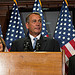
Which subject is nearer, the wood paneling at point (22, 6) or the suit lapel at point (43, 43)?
the suit lapel at point (43, 43)

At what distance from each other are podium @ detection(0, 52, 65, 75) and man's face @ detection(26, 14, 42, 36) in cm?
90

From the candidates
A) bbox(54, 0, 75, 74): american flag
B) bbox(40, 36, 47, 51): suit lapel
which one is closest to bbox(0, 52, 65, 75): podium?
bbox(40, 36, 47, 51): suit lapel

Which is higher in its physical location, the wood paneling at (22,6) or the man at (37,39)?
the wood paneling at (22,6)

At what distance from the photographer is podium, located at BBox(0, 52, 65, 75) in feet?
3.68

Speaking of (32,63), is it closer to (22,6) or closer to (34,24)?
(34,24)

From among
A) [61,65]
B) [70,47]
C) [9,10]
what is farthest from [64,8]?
[61,65]

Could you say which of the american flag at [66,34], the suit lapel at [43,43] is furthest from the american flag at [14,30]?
the suit lapel at [43,43]

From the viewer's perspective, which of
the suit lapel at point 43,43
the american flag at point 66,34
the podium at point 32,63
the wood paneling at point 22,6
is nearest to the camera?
the podium at point 32,63

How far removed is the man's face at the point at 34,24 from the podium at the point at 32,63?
35.3 inches

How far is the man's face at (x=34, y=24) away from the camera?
2.04 meters

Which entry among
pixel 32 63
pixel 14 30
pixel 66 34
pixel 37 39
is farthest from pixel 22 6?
pixel 32 63

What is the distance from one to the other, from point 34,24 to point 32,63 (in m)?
0.98

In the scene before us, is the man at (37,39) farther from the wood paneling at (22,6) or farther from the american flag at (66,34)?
the wood paneling at (22,6)

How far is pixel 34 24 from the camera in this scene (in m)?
2.07
